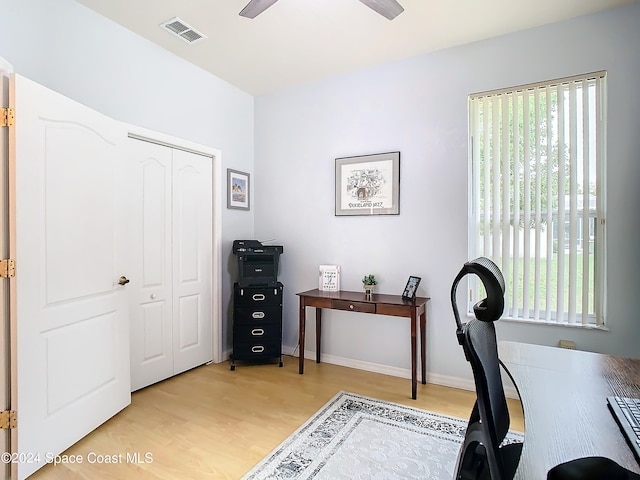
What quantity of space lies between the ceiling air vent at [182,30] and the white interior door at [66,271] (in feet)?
2.82

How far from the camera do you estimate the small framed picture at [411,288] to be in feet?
9.87

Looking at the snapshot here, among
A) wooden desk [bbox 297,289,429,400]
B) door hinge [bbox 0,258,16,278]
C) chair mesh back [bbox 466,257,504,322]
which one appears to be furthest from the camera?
wooden desk [bbox 297,289,429,400]

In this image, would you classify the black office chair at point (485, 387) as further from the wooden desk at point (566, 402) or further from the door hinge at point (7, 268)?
the door hinge at point (7, 268)

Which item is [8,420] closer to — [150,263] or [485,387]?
[150,263]

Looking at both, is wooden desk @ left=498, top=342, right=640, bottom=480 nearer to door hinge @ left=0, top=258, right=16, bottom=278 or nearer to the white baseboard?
the white baseboard

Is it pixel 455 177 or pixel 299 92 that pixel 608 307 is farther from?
pixel 299 92

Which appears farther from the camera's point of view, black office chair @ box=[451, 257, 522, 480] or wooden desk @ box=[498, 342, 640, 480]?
wooden desk @ box=[498, 342, 640, 480]

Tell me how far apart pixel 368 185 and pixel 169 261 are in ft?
6.32

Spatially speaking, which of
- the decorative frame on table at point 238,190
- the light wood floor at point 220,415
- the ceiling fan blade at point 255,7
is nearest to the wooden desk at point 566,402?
the light wood floor at point 220,415

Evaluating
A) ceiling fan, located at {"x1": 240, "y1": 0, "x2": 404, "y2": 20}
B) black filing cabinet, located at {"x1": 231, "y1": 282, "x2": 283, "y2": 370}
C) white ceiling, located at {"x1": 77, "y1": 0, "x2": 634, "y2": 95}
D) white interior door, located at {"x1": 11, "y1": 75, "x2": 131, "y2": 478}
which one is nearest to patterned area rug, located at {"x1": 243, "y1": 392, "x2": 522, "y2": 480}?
black filing cabinet, located at {"x1": 231, "y1": 282, "x2": 283, "y2": 370}

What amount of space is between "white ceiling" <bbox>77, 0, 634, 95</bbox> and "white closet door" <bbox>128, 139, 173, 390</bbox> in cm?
92

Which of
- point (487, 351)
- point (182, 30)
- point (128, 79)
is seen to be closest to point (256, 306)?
point (128, 79)

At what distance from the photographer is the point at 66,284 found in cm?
215

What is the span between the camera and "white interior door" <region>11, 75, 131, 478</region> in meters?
1.90
